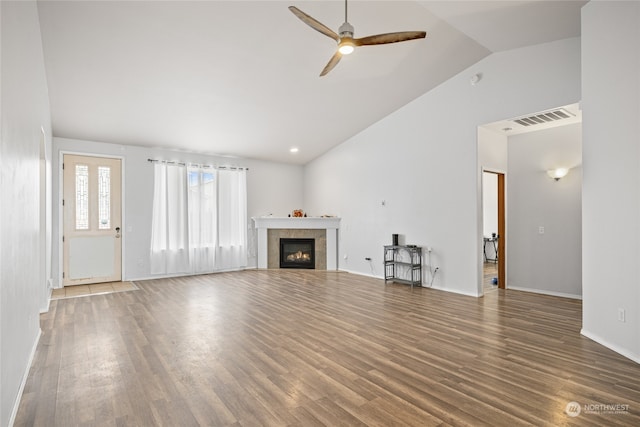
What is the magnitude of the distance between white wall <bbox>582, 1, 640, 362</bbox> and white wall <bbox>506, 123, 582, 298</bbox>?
2.01 m

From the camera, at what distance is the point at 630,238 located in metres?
3.08

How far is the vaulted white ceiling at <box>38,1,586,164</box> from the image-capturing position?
12.0ft

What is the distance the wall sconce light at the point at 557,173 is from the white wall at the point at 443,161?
1.28 metres

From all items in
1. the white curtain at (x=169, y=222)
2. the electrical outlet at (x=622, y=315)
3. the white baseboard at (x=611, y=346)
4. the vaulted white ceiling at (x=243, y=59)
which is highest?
the vaulted white ceiling at (x=243, y=59)

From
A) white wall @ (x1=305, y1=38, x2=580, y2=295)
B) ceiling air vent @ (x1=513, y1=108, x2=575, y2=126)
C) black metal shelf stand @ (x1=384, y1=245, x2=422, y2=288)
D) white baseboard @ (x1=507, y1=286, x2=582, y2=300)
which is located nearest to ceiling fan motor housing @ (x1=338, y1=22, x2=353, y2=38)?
white wall @ (x1=305, y1=38, x2=580, y2=295)

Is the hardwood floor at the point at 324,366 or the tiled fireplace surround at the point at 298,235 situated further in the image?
the tiled fireplace surround at the point at 298,235

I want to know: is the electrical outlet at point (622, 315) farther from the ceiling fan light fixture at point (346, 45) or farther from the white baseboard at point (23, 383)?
the white baseboard at point (23, 383)

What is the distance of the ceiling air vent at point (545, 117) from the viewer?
4.80 m

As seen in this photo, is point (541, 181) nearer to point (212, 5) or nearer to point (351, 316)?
point (351, 316)

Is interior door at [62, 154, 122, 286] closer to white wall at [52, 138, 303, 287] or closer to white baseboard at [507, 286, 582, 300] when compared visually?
white wall at [52, 138, 303, 287]

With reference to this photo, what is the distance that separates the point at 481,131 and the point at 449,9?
7.11ft

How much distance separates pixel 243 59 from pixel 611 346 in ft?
17.2

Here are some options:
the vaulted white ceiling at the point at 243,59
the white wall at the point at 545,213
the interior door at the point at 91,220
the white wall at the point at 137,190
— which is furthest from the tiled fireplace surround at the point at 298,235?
the white wall at the point at 545,213

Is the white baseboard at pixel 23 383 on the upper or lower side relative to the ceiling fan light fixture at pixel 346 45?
lower
